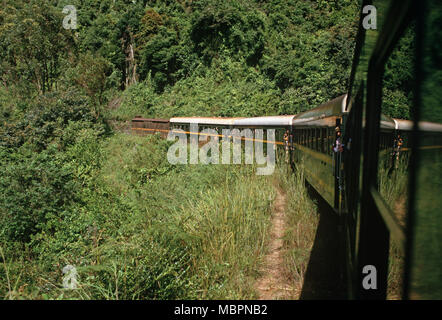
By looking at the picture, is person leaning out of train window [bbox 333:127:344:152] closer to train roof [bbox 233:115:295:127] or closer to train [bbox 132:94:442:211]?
train [bbox 132:94:442:211]

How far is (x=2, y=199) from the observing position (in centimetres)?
884

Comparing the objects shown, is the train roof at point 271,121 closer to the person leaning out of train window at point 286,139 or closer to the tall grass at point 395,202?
the person leaning out of train window at point 286,139

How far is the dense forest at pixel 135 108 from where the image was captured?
4.32 m

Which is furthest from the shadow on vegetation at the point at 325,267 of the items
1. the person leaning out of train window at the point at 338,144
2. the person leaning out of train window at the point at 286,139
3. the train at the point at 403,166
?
the person leaning out of train window at the point at 286,139

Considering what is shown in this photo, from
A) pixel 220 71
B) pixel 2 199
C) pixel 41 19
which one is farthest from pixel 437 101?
pixel 220 71

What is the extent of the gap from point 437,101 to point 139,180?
11.2 meters

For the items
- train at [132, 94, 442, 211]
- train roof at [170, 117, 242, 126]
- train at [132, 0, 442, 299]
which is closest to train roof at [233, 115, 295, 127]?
train at [132, 94, 442, 211]

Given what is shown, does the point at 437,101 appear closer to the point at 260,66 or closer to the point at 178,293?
the point at 178,293

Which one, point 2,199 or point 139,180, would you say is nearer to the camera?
point 2,199

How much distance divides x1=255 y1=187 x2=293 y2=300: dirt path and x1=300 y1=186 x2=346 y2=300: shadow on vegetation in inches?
10.0

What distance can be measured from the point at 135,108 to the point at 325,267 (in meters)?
28.6

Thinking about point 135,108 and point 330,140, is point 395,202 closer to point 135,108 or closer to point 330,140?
point 330,140

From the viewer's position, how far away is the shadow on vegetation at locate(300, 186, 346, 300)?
4.04m

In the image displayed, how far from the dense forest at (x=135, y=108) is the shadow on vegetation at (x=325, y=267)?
2.63 ft
